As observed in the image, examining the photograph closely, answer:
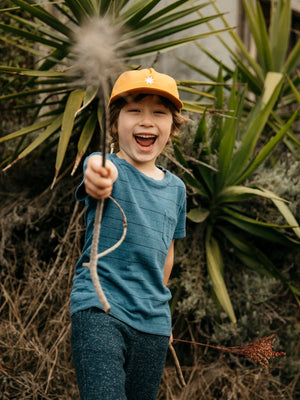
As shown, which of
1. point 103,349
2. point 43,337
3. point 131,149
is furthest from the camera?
point 43,337

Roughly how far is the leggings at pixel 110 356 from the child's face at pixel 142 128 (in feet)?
1.84

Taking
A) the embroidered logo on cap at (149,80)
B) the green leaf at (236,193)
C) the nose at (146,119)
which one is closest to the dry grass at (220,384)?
the green leaf at (236,193)

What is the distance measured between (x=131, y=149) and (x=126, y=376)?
76 cm

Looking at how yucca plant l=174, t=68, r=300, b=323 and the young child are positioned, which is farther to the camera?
yucca plant l=174, t=68, r=300, b=323

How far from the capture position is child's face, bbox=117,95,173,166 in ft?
5.62

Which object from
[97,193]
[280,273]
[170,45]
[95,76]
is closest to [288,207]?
[280,273]

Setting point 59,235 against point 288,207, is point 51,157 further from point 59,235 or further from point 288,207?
point 288,207

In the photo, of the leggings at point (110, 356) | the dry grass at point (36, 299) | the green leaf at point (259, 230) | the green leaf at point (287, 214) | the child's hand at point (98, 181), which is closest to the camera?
the child's hand at point (98, 181)

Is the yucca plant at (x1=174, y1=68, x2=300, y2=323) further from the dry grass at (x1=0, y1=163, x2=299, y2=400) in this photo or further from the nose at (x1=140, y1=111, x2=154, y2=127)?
the nose at (x1=140, y1=111, x2=154, y2=127)

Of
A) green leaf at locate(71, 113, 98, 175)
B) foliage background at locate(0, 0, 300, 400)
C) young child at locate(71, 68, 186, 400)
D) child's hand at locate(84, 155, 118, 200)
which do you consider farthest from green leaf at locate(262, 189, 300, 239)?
child's hand at locate(84, 155, 118, 200)

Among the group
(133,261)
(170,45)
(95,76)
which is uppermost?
(170,45)

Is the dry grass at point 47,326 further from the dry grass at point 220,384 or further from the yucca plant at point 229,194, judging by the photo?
the yucca plant at point 229,194

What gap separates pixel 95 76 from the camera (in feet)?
3.00

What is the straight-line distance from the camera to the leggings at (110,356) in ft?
4.76
